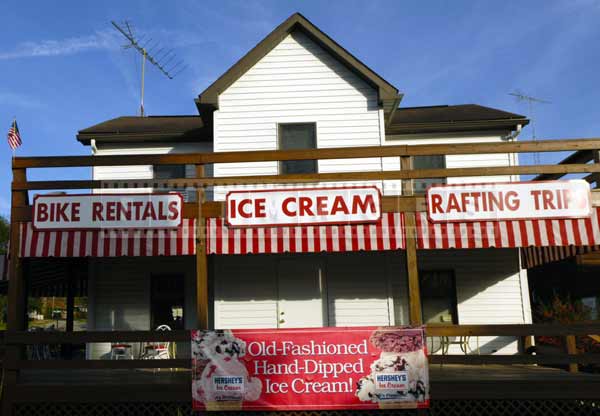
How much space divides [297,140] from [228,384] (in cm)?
677

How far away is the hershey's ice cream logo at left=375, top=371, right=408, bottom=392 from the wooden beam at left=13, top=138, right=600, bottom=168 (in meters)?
3.31

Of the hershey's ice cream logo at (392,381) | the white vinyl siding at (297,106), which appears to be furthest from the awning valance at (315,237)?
the white vinyl siding at (297,106)

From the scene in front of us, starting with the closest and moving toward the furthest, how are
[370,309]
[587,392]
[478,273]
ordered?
[587,392]
[370,309]
[478,273]

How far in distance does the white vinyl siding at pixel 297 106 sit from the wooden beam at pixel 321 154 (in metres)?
4.04

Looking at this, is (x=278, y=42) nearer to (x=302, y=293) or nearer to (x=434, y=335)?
(x=302, y=293)

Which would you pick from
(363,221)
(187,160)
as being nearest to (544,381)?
(363,221)

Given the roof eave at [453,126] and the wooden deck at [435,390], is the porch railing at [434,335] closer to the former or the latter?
the wooden deck at [435,390]

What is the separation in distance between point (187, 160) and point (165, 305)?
6333 millimetres

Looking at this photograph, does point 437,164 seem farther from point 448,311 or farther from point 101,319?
point 101,319

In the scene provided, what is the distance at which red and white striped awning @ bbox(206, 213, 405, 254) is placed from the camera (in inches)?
331

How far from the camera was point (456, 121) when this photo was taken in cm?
1400

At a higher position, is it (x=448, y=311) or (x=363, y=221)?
(x=363, y=221)

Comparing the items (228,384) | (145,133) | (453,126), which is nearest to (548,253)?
(453,126)

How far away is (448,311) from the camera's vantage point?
43.2 ft
